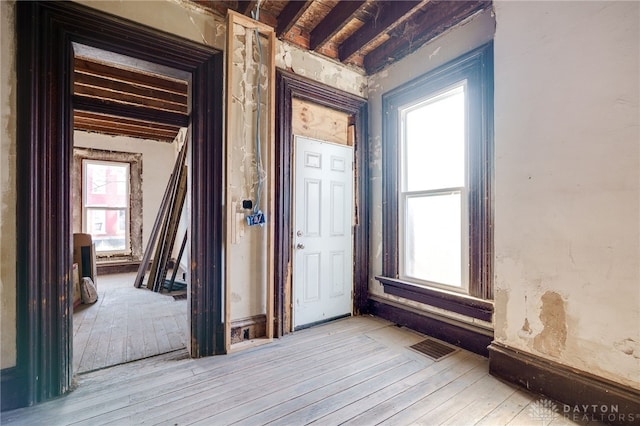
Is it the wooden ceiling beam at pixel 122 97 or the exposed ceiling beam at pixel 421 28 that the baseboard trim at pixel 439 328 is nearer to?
the exposed ceiling beam at pixel 421 28

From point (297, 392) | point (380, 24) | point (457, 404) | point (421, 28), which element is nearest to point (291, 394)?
point (297, 392)

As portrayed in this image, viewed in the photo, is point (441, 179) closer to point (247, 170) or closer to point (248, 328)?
point (247, 170)

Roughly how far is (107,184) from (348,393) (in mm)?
6638

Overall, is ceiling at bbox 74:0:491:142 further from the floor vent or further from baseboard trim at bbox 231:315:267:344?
the floor vent

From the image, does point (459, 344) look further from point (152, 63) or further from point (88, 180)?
point (88, 180)

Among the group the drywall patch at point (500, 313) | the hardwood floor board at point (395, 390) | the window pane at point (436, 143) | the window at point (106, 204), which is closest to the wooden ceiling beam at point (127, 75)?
the window at point (106, 204)

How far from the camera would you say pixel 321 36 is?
2953 mm

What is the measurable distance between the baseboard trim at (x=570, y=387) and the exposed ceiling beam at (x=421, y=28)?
110 inches

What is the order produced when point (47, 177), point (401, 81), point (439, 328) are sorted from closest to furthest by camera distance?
point (47, 177), point (439, 328), point (401, 81)

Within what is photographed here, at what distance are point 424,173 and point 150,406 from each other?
9.76 feet

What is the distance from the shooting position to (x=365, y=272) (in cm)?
354

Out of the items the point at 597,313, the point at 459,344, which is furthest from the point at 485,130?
the point at 459,344

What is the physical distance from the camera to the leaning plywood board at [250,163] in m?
2.57

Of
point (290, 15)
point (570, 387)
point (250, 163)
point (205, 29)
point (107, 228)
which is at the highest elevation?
point (290, 15)
